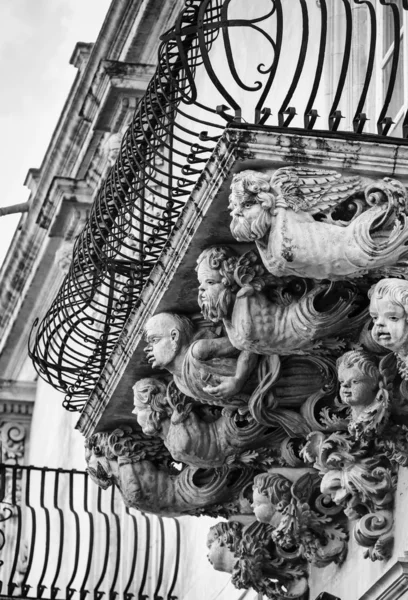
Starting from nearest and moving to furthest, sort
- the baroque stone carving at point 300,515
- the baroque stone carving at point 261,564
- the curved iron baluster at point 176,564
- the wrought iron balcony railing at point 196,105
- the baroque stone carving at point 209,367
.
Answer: the wrought iron balcony railing at point 196,105, the baroque stone carving at point 209,367, the baroque stone carving at point 300,515, the baroque stone carving at point 261,564, the curved iron baluster at point 176,564

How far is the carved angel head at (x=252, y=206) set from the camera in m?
7.42

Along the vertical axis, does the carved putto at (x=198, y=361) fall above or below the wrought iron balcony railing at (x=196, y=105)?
below

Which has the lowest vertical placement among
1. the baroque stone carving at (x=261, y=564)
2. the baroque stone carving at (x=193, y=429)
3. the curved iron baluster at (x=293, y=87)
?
the baroque stone carving at (x=261, y=564)

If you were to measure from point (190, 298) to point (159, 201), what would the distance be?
4255 mm

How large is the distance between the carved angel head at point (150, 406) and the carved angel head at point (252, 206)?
1637mm

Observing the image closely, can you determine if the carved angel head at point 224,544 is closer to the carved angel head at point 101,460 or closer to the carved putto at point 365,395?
the carved angel head at point 101,460

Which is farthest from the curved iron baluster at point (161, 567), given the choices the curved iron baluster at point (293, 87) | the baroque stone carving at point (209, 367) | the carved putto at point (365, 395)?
the curved iron baluster at point (293, 87)

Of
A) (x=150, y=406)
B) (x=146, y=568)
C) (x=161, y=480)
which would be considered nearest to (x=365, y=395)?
(x=150, y=406)

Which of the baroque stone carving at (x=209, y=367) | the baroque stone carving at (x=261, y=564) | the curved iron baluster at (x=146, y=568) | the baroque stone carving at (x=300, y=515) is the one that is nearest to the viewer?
the baroque stone carving at (x=209, y=367)

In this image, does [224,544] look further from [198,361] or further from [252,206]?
[252,206]

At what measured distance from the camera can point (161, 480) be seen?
934 centimetres

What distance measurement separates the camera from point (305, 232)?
7367 mm

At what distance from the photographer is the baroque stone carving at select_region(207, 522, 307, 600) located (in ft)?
30.2

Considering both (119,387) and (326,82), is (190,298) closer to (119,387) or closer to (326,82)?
(119,387)
